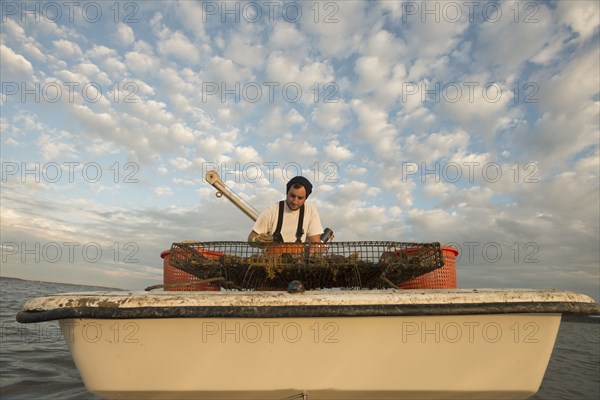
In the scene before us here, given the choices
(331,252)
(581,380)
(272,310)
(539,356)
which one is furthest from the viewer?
(581,380)

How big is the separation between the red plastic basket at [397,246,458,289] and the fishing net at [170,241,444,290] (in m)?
0.54

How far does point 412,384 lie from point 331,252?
3.80 feet

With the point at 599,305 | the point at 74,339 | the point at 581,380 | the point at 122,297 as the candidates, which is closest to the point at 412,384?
the point at 599,305

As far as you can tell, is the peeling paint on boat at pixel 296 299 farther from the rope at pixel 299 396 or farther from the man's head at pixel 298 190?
the man's head at pixel 298 190

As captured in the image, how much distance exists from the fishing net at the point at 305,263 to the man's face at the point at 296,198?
3.04ft

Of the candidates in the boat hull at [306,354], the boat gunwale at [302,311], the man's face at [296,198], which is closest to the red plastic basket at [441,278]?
the man's face at [296,198]

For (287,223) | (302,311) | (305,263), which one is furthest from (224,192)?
(302,311)

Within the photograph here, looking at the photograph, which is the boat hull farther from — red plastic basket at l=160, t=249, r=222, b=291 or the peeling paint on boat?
red plastic basket at l=160, t=249, r=222, b=291

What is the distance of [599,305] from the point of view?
2.40m

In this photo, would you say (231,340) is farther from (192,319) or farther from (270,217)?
(270,217)

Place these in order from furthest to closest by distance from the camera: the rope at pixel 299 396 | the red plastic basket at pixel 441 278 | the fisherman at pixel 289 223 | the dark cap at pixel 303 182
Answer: the fisherman at pixel 289 223, the dark cap at pixel 303 182, the red plastic basket at pixel 441 278, the rope at pixel 299 396

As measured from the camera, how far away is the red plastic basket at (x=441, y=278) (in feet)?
12.9

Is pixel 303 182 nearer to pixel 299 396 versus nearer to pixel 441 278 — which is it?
pixel 441 278

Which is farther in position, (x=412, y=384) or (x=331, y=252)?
(x=331, y=252)
